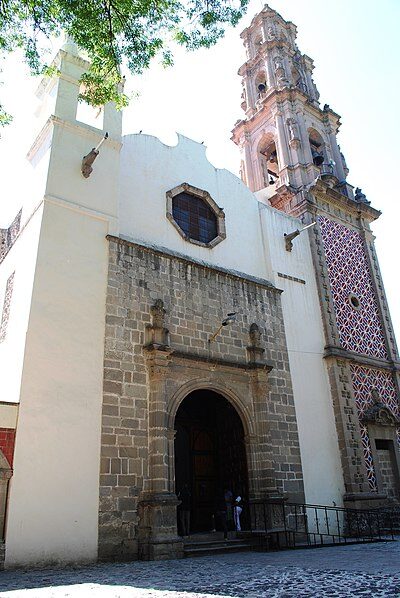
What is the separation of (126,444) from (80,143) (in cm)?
654

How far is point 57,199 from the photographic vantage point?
9867mm

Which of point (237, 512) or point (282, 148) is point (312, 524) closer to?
point (237, 512)

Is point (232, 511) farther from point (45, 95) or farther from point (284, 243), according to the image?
point (45, 95)

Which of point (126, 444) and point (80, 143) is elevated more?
point (80, 143)

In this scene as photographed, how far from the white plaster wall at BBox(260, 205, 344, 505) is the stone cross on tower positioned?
2265 millimetres

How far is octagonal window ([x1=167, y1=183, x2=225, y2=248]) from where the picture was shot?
12195 millimetres

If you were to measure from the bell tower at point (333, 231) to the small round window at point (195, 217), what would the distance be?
257cm

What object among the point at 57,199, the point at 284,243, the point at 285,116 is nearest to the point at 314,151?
the point at 285,116

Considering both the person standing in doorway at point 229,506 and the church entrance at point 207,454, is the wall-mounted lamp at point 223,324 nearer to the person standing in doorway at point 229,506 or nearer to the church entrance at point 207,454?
the church entrance at point 207,454

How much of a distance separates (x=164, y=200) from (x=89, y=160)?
7.74 ft

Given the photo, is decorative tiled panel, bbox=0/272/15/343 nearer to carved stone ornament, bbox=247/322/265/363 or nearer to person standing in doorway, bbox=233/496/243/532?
carved stone ornament, bbox=247/322/265/363

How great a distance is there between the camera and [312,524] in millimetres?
10805

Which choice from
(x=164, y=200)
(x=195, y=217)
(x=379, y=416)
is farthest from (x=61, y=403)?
(x=379, y=416)

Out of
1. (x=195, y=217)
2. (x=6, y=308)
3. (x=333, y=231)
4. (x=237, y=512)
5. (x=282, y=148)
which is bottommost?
(x=237, y=512)
